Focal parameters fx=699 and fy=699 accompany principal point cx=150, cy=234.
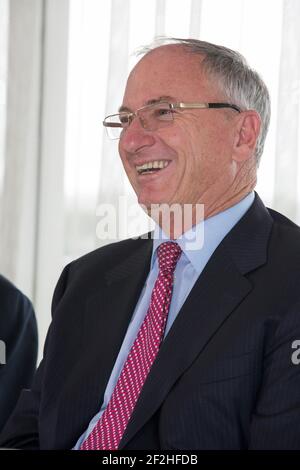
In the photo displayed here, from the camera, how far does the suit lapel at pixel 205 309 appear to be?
4.25 feet

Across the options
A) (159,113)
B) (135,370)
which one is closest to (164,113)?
(159,113)

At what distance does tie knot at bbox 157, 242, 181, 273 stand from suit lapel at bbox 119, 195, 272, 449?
103 millimetres

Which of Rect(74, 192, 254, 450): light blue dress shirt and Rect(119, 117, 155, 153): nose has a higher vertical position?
Rect(119, 117, 155, 153): nose

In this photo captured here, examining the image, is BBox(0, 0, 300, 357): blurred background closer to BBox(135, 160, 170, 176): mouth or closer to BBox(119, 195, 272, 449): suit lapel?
BBox(135, 160, 170, 176): mouth

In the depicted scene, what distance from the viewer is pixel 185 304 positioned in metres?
1.38

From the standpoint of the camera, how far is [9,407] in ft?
6.00

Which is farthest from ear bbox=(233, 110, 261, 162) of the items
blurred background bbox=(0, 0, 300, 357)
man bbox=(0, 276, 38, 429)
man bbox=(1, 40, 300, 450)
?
blurred background bbox=(0, 0, 300, 357)

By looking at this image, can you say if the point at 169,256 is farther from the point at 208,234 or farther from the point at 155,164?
the point at 155,164

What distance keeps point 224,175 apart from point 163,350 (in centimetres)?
42

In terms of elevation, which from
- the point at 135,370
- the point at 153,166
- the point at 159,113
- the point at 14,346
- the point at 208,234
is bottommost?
the point at 14,346

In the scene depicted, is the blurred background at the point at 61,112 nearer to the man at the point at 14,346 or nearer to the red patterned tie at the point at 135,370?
the man at the point at 14,346

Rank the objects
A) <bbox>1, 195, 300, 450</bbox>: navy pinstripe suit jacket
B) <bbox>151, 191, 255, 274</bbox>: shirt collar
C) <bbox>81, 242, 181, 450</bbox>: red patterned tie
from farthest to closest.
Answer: <bbox>151, 191, 255, 274</bbox>: shirt collar < <bbox>81, 242, 181, 450</bbox>: red patterned tie < <bbox>1, 195, 300, 450</bbox>: navy pinstripe suit jacket

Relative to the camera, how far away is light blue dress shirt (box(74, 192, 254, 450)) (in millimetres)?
1448

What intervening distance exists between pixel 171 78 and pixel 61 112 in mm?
1351
